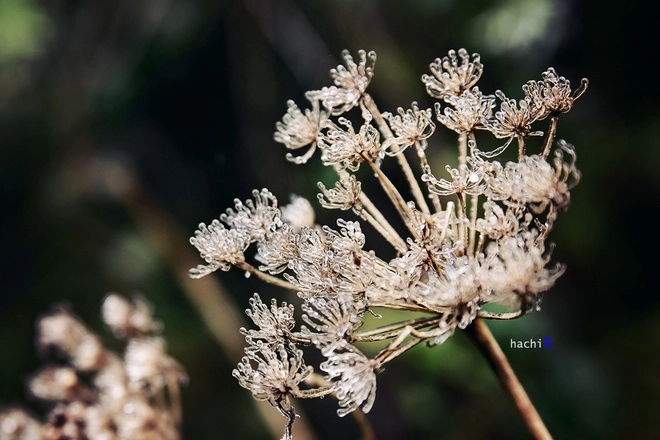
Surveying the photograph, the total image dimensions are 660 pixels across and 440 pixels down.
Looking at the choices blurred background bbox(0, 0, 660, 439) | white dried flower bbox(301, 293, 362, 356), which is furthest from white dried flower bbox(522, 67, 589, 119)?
blurred background bbox(0, 0, 660, 439)

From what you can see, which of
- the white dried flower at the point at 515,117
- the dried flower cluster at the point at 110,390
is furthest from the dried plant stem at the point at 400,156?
the dried flower cluster at the point at 110,390

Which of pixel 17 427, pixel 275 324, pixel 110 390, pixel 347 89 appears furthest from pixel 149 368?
pixel 347 89

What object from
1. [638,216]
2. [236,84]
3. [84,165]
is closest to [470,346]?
[638,216]

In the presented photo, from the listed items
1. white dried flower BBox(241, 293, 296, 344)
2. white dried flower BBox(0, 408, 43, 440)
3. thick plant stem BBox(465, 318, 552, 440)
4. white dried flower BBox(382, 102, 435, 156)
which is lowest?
thick plant stem BBox(465, 318, 552, 440)

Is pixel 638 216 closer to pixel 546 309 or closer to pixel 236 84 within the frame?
pixel 546 309

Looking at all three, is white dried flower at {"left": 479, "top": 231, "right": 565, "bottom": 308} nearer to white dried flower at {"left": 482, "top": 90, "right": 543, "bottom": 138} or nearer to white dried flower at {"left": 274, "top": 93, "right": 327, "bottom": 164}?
white dried flower at {"left": 482, "top": 90, "right": 543, "bottom": 138}

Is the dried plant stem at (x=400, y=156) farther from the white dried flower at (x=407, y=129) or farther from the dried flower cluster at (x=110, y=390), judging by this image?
the dried flower cluster at (x=110, y=390)
